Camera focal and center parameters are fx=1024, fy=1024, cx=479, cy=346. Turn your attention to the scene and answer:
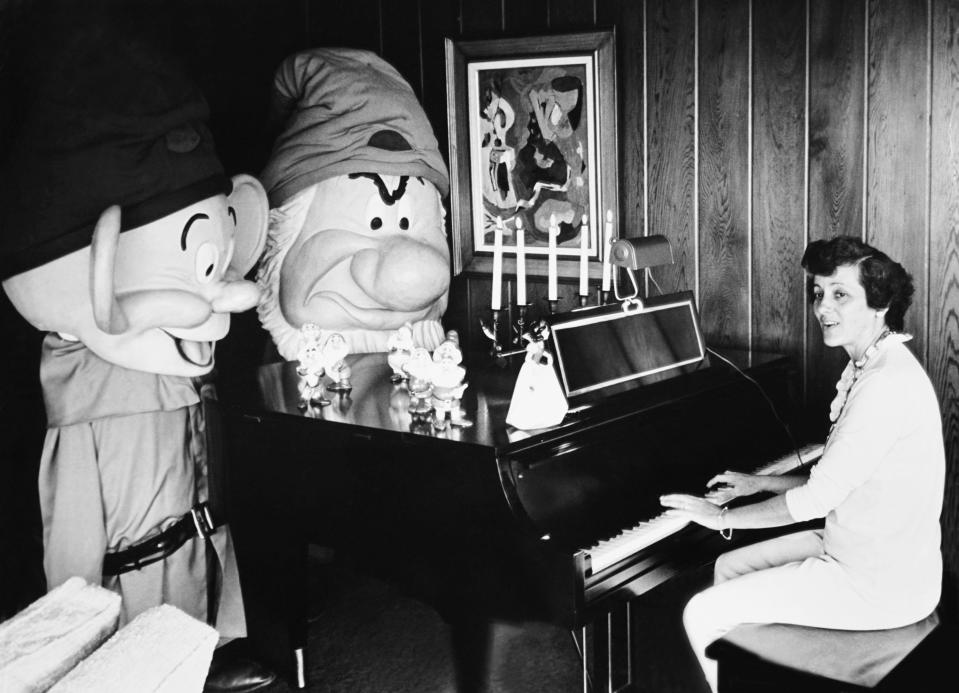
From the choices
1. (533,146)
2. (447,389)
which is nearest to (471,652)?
(447,389)

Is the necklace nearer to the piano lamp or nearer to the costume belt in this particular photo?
the piano lamp

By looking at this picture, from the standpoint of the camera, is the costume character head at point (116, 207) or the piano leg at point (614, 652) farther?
the costume character head at point (116, 207)

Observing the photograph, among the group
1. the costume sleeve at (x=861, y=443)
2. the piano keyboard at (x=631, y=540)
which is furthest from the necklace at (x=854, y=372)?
the piano keyboard at (x=631, y=540)

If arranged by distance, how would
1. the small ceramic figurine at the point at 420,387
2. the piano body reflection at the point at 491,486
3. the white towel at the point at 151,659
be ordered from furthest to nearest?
the small ceramic figurine at the point at 420,387, the piano body reflection at the point at 491,486, the white towel at the point at 151,659

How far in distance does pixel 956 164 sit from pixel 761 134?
1.92ft

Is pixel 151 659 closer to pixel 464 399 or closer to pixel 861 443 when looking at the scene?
pixel 464 399

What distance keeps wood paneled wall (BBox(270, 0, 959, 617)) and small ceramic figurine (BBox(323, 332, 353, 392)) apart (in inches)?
43.4

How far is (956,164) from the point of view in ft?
9.26

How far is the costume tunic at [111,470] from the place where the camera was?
283 cm

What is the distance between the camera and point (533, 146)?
3648mm

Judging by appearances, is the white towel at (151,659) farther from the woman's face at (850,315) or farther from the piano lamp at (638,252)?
the woman's face at (850,315)

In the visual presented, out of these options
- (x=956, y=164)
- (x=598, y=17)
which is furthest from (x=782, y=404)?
(x=598, y=17)

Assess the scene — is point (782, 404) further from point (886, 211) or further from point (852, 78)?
point (852, 78)

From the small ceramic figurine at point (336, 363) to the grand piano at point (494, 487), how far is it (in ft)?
0.15
